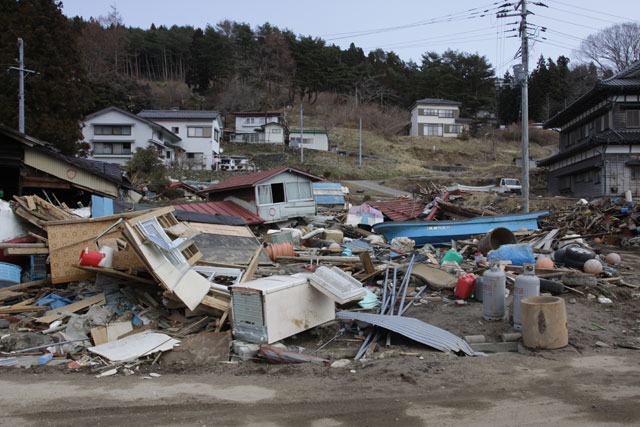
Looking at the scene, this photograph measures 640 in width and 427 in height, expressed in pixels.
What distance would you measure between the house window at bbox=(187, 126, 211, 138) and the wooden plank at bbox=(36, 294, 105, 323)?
40711mm

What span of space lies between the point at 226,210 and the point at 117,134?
27.7 meters

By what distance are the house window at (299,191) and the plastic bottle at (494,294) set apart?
15093 millimetres

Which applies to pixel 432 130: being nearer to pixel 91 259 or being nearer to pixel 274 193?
pixel 274 193

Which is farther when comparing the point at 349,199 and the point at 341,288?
the point at 349,199

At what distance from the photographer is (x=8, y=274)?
9.26 m

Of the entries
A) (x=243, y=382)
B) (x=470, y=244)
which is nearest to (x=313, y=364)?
(x=243, y=382)

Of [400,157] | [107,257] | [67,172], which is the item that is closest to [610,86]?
[107,257]

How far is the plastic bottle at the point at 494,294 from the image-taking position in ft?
23.8

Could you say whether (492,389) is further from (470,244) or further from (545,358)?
(470,244)

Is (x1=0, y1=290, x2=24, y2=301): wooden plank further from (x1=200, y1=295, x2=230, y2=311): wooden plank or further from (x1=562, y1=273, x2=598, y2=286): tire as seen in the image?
(x1=562, y1=273, x2=598, y2=286): tire

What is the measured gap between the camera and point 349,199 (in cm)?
3092

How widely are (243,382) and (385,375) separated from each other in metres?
1.73

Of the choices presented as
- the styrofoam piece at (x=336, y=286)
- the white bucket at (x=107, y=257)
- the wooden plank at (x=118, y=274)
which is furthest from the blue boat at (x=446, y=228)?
the white bucket at (x=107, y=257)

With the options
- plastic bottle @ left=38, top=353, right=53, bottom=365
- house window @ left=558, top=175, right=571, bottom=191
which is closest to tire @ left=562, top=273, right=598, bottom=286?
plastic bottle @ left=38, top=353, right=53, bottom=365
